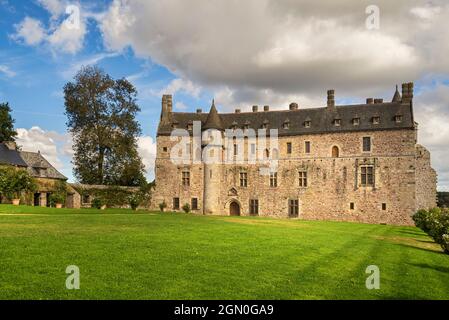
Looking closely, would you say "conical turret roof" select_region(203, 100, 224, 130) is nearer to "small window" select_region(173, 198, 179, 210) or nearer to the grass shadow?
"small window" select_region(173, 198, 179, 210)

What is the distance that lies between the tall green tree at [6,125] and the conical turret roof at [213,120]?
23.1m

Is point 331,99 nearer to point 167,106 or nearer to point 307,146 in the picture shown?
point 307,146

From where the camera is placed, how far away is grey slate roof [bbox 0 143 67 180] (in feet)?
126

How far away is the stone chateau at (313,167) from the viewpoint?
37.7 m

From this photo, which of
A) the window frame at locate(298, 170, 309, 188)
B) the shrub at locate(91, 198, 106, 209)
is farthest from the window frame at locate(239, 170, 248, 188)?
the shrub at locate(91, 198, 106, 209)

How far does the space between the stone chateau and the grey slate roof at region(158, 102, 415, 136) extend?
0.32ft

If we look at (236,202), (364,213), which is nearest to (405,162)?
(364,213)

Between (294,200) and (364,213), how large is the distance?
23.1ft

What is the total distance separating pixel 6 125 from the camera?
4641 centimetres

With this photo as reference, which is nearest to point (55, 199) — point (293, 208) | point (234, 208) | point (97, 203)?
point (97, 203)

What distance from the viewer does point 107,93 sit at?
44562mm
